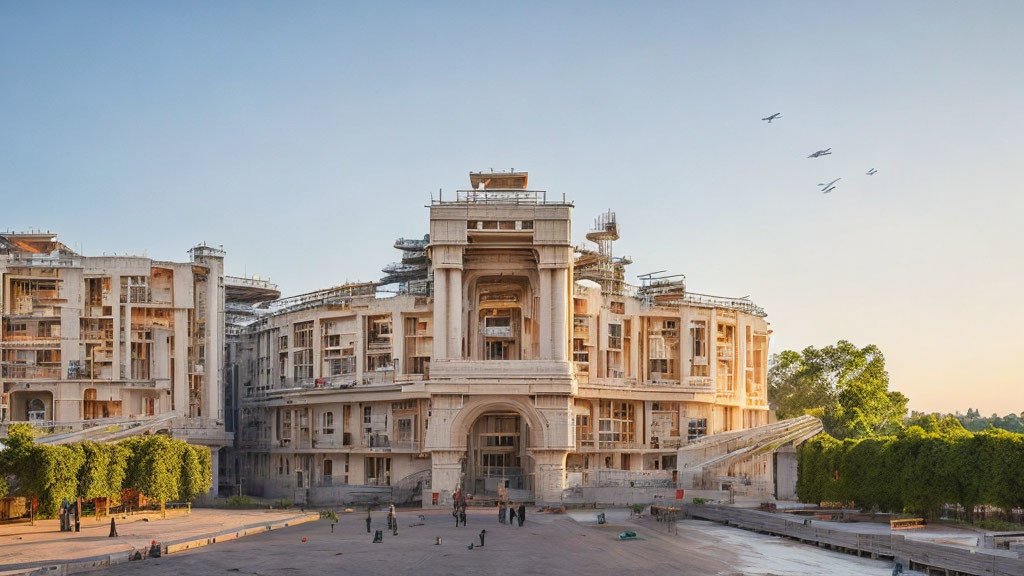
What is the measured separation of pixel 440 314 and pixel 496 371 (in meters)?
7.07

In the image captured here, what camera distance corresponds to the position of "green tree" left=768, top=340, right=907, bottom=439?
11356cm

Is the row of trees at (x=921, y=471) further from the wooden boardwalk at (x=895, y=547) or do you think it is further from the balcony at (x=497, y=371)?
the balcony at (x=497, y=371)

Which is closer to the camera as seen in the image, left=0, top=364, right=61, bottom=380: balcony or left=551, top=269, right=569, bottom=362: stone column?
left=551, top=269, right=569, bottom=362: stone column

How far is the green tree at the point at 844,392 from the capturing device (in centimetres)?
11356

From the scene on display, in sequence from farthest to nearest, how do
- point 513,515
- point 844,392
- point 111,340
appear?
point 844,392, point 111,340, point 513,515

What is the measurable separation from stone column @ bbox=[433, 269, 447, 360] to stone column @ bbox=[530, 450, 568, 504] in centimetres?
1113

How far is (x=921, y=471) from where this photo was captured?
6481 centimetres

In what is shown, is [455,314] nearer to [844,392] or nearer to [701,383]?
[701,383]

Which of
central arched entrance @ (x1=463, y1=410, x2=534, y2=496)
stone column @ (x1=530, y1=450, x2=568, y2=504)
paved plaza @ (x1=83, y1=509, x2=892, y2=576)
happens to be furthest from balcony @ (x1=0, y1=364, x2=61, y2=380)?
stone column @ (x1=530, y1=450, x2=568, y2=504)

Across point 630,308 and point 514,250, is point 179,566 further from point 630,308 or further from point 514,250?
point 630,308

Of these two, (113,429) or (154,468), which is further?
(113,429)

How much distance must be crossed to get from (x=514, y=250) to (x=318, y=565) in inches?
1838

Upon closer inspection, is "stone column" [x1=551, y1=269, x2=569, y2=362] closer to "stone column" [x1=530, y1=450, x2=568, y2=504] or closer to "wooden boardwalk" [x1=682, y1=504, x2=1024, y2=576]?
"stone column" [x1=530, y1=450, x2=568, y2=504]

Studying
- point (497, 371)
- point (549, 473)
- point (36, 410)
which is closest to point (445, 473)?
point (549, 473)
